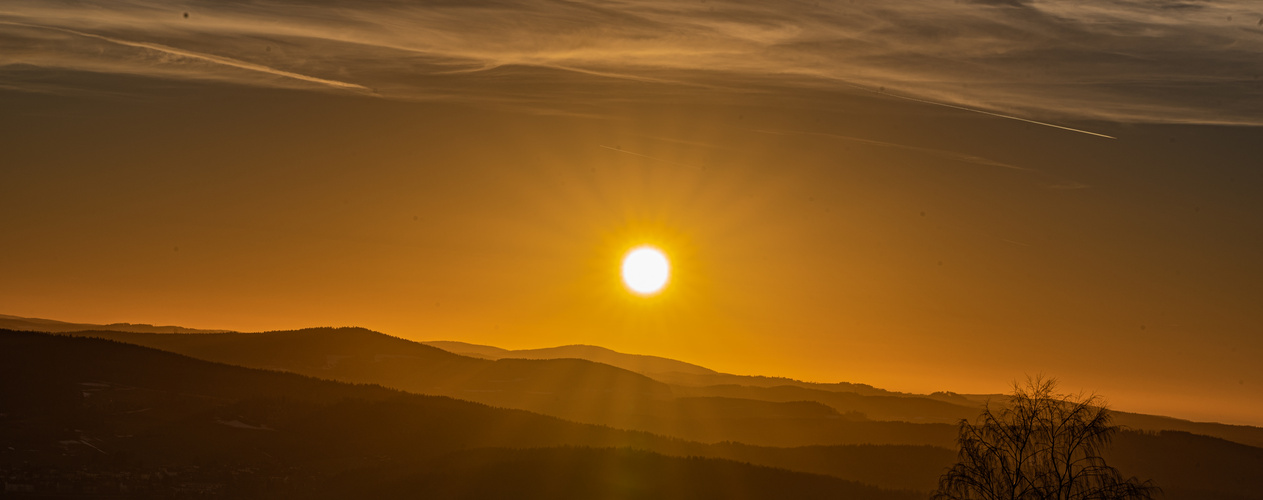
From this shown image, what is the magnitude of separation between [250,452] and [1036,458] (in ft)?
445

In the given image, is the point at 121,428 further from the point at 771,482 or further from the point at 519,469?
the point at 771,482

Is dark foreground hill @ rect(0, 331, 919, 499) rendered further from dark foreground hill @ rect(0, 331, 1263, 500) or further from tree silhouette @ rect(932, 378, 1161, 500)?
tree silhouette @ rect(932, 378, 1161, 500)

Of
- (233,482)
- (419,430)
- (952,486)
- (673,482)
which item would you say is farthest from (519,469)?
(952,486)

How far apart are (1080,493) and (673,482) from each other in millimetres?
115047

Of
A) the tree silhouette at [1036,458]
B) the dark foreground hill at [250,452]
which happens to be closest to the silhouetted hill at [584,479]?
the dark foreground hill at [250,452]

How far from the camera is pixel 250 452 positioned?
515ft

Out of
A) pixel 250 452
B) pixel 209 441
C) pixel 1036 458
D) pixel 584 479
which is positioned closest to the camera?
pixel 1036 458

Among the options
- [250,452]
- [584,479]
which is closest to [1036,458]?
[584,479]

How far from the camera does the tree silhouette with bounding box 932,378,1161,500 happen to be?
46.0m

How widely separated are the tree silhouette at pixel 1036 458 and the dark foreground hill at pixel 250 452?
93860 mm

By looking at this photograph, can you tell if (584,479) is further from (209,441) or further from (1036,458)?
(1036,458)

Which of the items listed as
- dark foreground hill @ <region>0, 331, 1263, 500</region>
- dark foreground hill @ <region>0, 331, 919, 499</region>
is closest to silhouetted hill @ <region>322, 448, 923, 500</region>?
dark foreground hill @ <region>0, 331, 919, 499</region>

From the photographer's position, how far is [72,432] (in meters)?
147

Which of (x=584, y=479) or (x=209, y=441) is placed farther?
(x=209, y=441)
